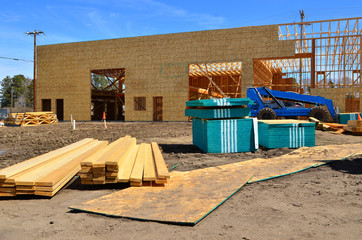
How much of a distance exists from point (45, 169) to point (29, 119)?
2245 centimetres

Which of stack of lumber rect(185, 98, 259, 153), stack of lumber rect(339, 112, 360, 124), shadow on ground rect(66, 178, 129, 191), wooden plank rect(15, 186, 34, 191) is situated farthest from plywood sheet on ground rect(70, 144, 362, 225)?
stack of lumber rect(339, 112, 360, 124)

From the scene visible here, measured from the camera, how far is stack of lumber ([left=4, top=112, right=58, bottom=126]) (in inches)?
950

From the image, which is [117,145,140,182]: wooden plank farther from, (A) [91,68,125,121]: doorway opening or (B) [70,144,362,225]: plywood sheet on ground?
(A) [91,68,125,121]: doorway opening

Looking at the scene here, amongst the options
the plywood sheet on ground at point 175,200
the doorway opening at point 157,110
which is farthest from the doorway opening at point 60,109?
the plywood sheet on ground at point 175,200

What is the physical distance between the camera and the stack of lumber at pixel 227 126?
8508 millimetres

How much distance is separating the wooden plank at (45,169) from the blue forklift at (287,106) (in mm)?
13244

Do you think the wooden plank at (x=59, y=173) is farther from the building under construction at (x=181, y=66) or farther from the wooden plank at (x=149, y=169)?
the building under construction at (x=181, y=66)

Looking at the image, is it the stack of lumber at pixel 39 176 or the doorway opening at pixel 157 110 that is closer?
the stack of lumber at pixel 39 176

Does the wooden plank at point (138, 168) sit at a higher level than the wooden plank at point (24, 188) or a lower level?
higher

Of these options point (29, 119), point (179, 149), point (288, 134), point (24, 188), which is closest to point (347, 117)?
point (288, 134)

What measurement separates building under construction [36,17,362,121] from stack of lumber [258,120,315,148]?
15.4 metres

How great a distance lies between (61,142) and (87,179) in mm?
7772

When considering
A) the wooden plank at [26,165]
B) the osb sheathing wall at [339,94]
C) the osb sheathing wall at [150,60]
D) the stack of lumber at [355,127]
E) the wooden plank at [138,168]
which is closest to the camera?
the wooden plank at [26,165]

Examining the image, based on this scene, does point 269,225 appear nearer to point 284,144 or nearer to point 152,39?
point 284,144
